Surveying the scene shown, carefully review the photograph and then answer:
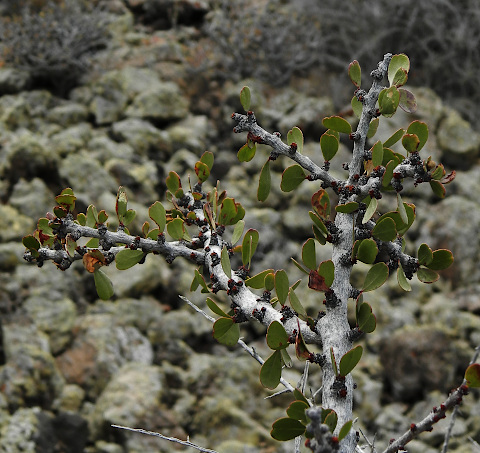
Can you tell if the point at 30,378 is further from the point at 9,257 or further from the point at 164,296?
the point at 164,296

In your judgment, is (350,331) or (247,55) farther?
(247,55)

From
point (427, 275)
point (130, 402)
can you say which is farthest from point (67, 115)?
point (427, 275)

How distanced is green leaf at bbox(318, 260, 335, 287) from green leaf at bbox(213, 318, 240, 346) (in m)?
0.25

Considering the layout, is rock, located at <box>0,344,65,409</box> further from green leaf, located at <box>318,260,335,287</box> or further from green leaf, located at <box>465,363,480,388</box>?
green leaf, located at <box>465,363,480,388</box>

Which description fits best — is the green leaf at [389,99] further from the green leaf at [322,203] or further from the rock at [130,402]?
the rock at [130,402]

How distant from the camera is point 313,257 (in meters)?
1.22

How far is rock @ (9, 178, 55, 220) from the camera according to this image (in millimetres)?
5023

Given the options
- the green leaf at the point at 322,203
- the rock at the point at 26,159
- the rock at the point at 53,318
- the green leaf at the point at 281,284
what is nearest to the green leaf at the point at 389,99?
the green leaf at the point at 322,203

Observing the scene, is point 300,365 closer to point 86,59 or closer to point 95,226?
point 95,226

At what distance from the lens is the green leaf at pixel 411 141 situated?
1196 millimetres

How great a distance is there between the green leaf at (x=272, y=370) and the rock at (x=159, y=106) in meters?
5.40

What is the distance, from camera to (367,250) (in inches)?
46.2

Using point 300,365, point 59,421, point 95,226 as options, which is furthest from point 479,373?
point 300,365

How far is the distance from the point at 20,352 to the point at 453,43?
6.41 m
